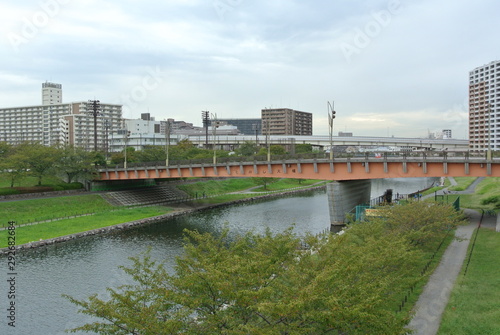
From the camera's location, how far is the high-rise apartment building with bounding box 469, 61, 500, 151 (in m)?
133

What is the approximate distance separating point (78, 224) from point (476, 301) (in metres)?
38.1

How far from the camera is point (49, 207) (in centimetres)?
5134

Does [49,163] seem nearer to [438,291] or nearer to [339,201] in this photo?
[339,201]

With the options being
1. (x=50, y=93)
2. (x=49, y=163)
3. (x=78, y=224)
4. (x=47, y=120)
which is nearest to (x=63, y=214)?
(x=78, y=224)

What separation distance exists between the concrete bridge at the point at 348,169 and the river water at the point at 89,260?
448 centimetres

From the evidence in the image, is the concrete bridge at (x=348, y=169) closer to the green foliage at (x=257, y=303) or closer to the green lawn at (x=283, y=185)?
the green foliage at (x=257, y=303)

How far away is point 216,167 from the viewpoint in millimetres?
54156

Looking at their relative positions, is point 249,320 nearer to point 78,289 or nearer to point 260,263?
point 260,263

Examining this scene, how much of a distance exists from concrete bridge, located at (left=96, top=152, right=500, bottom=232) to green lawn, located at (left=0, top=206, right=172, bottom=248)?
6.48 m

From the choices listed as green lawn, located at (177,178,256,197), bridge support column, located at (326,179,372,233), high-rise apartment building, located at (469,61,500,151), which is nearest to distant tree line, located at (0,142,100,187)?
green lawn, located at (177,178,256,197)

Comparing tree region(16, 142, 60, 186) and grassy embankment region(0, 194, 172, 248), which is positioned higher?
tree region(16, 142, 60, 186)

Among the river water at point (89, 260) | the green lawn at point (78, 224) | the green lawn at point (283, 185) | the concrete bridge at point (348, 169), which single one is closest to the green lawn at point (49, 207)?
the green lawn at point (78, 224)

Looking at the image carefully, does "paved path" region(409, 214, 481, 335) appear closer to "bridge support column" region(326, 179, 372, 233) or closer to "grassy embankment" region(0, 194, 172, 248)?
"bridge support column" region(326, 179, 372, 233)

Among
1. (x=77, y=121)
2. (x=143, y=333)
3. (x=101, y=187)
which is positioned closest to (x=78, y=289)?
(x=143, y=333)
